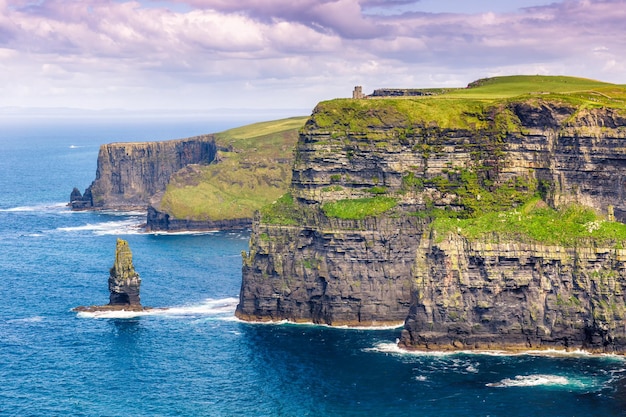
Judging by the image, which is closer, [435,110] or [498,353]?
[498,353]

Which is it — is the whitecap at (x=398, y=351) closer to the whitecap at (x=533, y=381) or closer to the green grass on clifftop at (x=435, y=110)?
the whitecap at (x=533, y=381)

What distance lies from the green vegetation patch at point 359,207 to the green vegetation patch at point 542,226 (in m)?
9.34

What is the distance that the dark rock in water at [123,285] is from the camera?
156875mm

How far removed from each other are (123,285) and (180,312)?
9.54 meters

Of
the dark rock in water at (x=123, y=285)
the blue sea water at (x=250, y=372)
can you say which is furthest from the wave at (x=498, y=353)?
the dark rock in water at (x=123, y=285)

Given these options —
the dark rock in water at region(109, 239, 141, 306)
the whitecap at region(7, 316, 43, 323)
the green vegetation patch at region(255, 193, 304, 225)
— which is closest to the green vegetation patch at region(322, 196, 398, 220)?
the green vegetation patch at region(255, 193, 304, 225)

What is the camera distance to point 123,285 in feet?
518

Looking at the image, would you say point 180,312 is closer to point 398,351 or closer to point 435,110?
point 398,351

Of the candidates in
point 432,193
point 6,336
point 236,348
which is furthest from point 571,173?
point 6,336

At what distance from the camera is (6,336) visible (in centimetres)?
14588

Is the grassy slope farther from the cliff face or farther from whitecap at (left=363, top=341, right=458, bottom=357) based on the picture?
whitecap at (left=363, top=341, right=458, bottom=357)

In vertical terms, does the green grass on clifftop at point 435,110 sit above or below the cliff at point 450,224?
Result: above

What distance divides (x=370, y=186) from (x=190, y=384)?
44.6 meters

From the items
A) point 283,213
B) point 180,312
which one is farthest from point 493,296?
point 180,312
